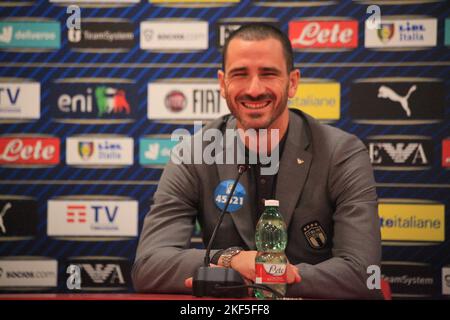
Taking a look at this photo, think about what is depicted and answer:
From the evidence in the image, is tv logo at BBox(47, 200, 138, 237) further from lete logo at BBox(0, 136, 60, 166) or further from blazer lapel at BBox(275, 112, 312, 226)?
blazer lapel at BBox(275, 112, 312, 226)

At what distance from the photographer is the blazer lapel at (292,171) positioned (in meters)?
2.02

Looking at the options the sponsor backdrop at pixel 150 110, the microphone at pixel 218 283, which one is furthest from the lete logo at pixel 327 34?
the microphone at pixel 218 283

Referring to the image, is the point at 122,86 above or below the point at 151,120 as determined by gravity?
above

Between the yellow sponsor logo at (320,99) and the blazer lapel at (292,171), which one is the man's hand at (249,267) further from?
the yellow sponsor logo at (320,99)

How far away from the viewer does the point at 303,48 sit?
325cm

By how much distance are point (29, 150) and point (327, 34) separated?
6.62 feet


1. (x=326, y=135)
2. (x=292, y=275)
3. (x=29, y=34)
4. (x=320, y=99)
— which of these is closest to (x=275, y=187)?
(x=326, y=135)

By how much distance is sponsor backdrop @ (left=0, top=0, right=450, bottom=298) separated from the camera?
318cm

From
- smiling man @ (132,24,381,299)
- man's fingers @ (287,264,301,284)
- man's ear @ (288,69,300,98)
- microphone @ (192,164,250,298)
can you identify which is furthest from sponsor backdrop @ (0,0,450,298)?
microphone @ (192,164,250,298)

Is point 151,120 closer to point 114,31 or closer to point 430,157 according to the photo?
point 114,31

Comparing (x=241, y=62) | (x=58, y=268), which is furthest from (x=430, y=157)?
(x=58, y=268)

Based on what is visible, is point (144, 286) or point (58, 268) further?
point (58, 268)
